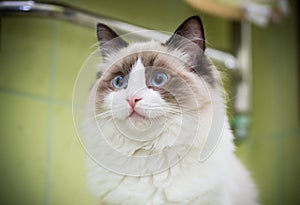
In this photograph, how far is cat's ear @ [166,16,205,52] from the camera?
0.50 m

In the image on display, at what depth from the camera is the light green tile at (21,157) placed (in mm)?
607

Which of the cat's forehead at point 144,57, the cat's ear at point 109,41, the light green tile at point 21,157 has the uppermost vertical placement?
the cat's ear at point 109,41

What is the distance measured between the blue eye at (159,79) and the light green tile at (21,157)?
218 mm

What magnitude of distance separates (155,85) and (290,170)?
39 centimetres

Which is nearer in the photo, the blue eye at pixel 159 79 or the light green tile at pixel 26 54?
the blue eye at pixel 159 79

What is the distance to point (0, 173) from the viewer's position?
61 centimetres

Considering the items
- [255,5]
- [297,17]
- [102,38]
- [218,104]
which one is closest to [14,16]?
[102,38]

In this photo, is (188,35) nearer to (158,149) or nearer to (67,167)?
(158,149)

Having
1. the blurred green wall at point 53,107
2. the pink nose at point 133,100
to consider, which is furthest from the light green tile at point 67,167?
the pink nose at point 133,100

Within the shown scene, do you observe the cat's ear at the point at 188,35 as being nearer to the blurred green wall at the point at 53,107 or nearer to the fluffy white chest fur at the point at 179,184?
the blurred green wall at the point at 53,107

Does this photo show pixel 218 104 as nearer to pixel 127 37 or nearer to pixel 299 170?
pixel 127 37

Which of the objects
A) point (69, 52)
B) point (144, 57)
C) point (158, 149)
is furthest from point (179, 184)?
point (69, 52)

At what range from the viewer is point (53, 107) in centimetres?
65

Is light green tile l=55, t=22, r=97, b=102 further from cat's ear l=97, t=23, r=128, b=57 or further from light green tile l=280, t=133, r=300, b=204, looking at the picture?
light green tile l=280, t=133, r=300, b=204
